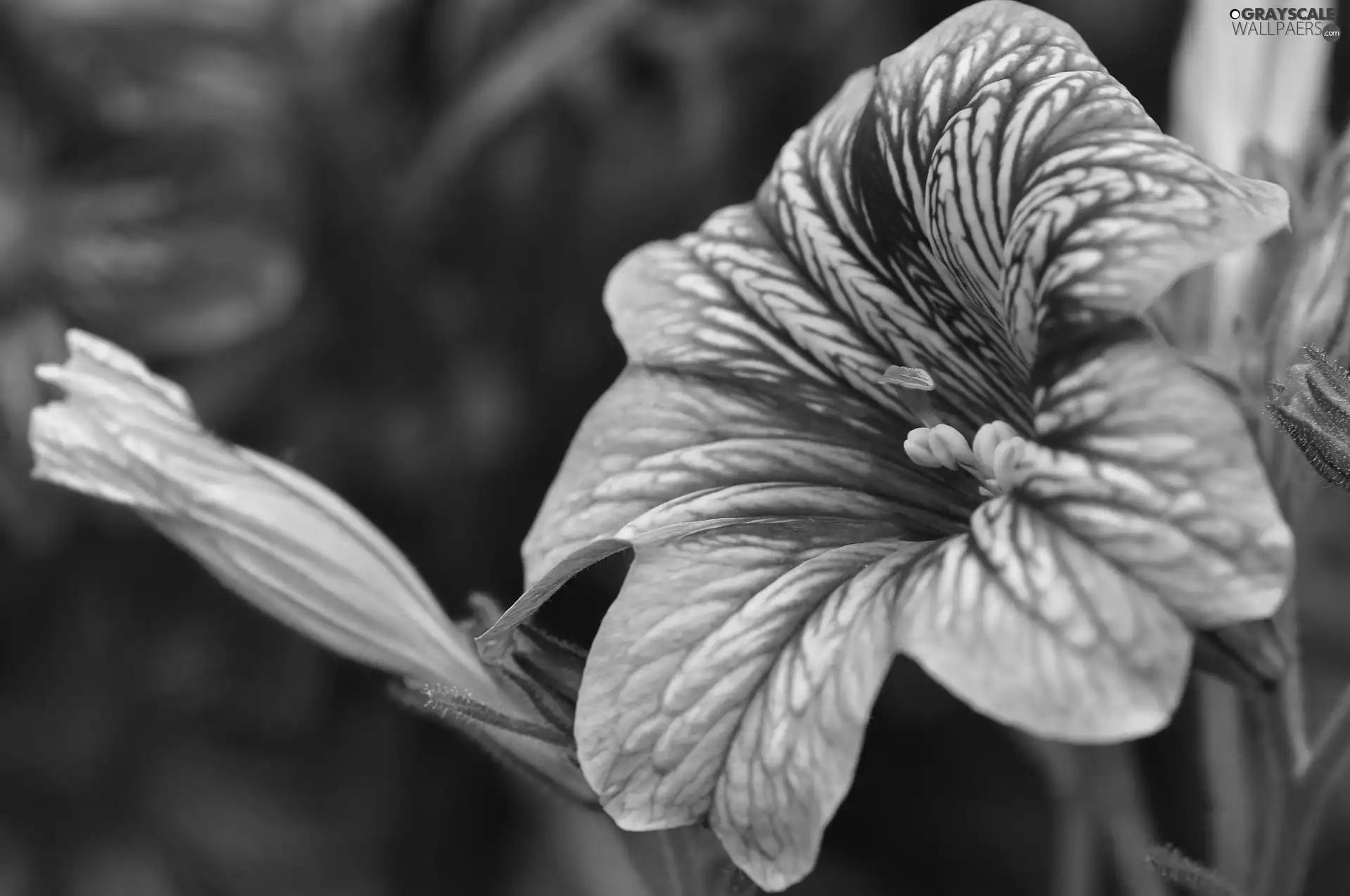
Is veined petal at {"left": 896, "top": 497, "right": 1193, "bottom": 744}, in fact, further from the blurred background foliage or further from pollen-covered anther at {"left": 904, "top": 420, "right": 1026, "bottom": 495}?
the blurred background foliage

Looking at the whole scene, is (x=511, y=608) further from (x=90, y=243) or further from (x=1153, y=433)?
(x=90, y=243)

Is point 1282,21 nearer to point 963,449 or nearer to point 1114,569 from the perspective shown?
point 963,449

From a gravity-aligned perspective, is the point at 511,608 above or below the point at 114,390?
→ below

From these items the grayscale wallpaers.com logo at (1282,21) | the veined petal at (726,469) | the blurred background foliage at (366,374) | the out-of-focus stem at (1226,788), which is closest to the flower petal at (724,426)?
the veined petal at (726,469)

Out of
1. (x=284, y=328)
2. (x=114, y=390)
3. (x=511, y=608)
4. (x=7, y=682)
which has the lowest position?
(x=7, y=682)

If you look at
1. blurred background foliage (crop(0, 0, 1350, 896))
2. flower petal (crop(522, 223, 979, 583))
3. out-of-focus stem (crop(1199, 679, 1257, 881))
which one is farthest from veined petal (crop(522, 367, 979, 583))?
blurred background foliage (crop(0, 0, 1350, 896))

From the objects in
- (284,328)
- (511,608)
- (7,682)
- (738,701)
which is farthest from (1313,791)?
(7,682)
